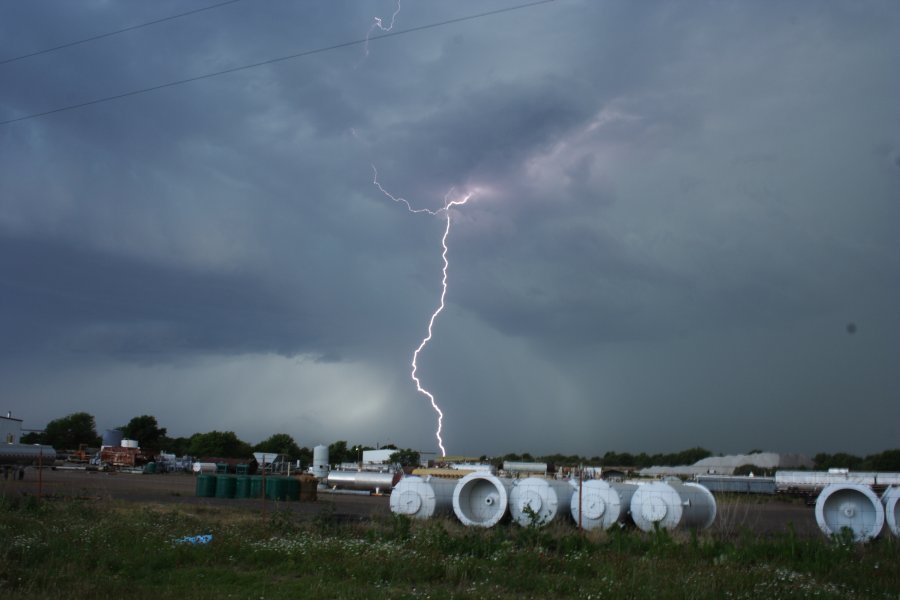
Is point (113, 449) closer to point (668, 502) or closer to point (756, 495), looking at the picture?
point (756, 495)

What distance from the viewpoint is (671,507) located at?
67.2 ft

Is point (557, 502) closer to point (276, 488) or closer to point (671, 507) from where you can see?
point (671, 507)

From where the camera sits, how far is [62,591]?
10891mm

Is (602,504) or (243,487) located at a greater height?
(602,504)

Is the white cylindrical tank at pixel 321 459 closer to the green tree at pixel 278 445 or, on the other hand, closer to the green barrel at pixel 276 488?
the green barrel at pixel 276 488

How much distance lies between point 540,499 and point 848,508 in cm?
810

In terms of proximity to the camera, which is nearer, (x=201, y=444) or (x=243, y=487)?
(x=243, y=487)

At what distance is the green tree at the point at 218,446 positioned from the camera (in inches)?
4796

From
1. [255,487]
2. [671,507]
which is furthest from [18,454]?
[671,507]

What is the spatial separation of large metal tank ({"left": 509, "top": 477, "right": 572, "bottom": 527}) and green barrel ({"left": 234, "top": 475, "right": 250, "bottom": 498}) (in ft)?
65.5

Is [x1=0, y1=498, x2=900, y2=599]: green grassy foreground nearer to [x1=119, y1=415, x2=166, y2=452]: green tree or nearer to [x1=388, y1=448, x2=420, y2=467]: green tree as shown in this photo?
[x1=388, y1=448, x2=420, y2=467]: green tree

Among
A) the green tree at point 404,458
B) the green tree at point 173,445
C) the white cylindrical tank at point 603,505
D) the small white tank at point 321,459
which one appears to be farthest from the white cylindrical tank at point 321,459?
the green tree at point 173,445

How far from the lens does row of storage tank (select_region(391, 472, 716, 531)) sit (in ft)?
67.6

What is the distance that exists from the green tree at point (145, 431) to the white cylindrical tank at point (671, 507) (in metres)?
119
